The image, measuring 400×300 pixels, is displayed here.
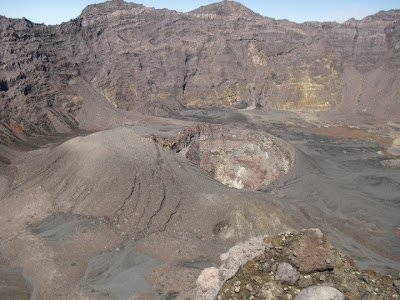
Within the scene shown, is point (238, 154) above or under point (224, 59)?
under

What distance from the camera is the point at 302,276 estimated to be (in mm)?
9227

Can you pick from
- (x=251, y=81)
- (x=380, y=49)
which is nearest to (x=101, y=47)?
(x=251, y=81)

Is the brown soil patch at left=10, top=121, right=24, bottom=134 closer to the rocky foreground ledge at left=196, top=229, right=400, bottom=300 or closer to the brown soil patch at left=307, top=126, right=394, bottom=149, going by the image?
the brown soil patch at left=307, top=126, right=394, bottom=149

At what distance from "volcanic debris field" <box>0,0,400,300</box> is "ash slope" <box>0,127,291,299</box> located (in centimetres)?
12

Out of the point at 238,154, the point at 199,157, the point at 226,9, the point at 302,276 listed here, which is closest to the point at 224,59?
the point at 226,9

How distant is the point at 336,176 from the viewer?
4028 cm

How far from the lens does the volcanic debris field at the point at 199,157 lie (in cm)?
2020

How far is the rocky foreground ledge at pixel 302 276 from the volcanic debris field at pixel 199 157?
4 cm

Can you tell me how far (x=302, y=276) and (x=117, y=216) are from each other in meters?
20.1

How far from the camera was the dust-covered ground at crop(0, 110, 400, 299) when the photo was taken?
21781 mm

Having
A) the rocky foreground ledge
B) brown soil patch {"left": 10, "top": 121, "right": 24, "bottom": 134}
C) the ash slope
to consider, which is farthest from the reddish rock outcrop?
the rocky foreground ledge

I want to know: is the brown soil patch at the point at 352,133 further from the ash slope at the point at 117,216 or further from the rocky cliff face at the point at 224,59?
the ash slope at the point at 117,216

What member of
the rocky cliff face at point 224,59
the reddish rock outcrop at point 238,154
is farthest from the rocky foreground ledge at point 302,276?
the rocky cliff face at point 224,59

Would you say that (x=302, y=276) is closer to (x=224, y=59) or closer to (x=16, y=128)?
(x=16, y=128)
